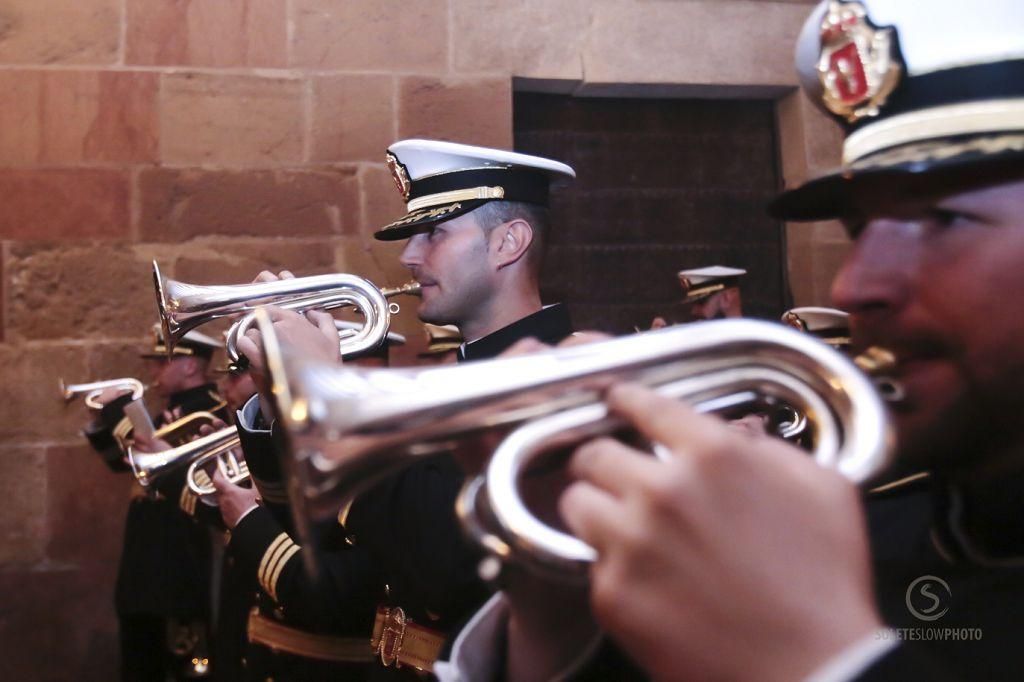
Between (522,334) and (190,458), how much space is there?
2095 mm

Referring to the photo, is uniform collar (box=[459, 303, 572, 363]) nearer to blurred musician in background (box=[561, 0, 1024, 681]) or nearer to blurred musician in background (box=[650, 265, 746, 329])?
blurred musician in background (box=[561, 0, 1024, 681])

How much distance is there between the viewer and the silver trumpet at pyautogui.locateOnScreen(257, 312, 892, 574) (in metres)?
0.75

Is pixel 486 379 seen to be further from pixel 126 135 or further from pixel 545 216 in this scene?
pixel 126 135

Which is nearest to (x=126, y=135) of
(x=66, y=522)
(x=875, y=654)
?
(x=66, y=522)

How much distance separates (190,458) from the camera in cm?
370

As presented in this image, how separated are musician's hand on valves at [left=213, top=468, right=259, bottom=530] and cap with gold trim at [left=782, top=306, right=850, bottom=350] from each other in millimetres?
Answer: 2125

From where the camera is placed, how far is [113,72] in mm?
4387

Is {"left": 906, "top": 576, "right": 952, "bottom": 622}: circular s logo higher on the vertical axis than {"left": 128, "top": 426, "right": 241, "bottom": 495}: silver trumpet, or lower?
higher

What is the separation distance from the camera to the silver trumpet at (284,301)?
2658 millimetres

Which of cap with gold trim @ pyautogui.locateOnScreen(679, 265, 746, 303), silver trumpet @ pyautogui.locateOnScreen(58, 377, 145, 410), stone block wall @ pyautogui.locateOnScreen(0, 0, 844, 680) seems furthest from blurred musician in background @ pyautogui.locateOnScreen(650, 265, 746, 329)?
silver trumpet @ pyautogui.locateOnScreen(58, 377, 145, 410)

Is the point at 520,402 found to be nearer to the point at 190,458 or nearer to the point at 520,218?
the point at 520,218

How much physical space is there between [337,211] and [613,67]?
169 cm

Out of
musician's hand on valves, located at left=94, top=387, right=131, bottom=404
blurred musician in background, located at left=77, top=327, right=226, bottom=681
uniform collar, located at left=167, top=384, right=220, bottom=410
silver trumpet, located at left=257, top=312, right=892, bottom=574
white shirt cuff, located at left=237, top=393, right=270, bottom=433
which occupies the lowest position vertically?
blurred musician in background, located at left=77, top=327, right=226, bottom=681

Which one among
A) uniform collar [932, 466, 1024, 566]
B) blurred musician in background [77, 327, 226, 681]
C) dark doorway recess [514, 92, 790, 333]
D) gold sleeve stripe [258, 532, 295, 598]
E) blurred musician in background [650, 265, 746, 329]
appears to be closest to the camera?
uniform collar [932, 466, 1024, 566]
